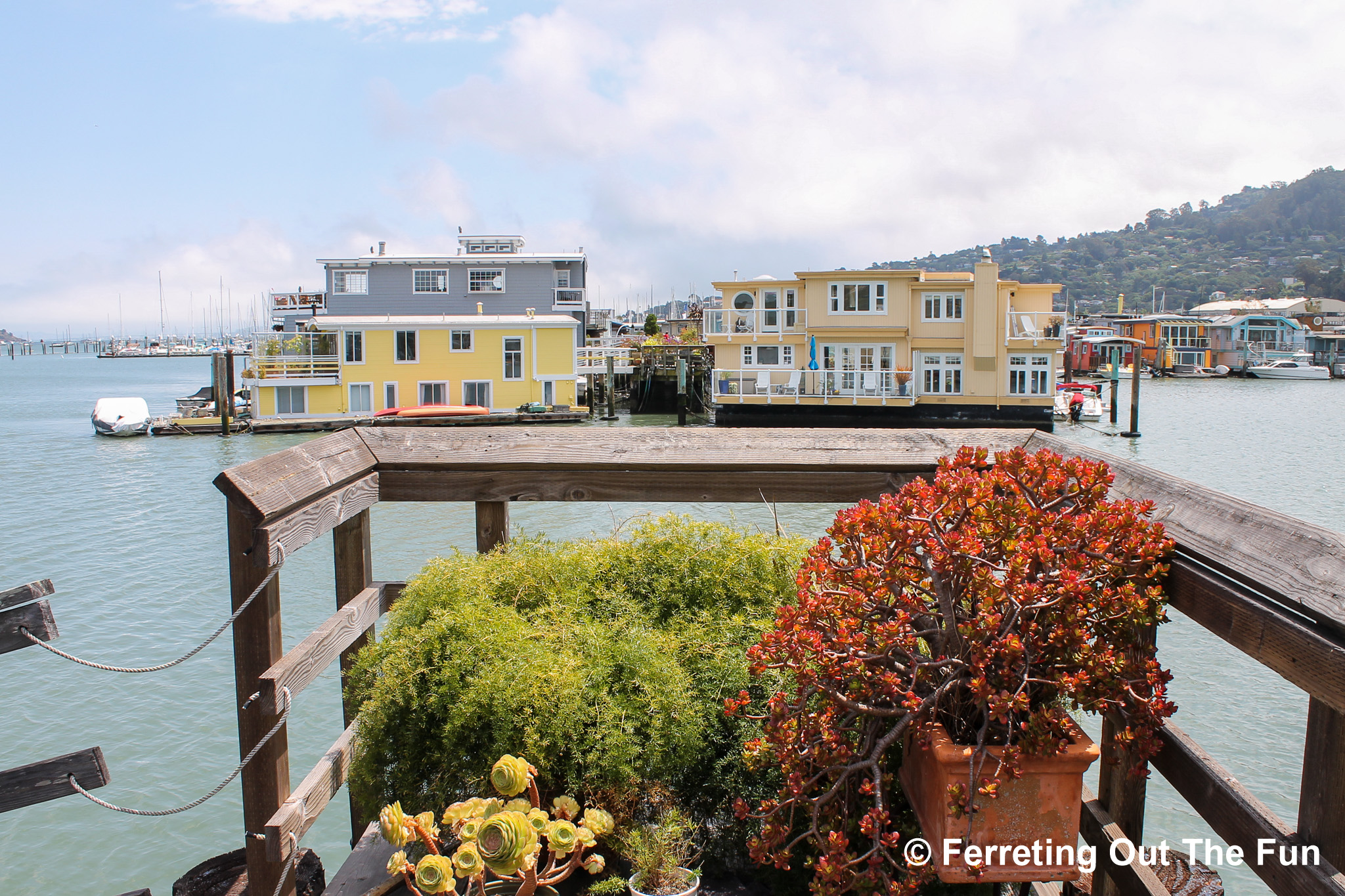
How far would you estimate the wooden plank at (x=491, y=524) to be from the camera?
307 cm

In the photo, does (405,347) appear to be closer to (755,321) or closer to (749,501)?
(755,321)

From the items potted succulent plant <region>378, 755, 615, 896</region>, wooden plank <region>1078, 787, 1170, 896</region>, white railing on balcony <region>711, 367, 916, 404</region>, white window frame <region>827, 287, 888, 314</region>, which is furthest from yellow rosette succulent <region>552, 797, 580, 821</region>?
white window frame <region>827, 287, 888, 314</region>

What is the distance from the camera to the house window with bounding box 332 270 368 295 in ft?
157

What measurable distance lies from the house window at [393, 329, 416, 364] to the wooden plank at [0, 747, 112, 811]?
39.5 metres

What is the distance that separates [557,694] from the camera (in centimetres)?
226

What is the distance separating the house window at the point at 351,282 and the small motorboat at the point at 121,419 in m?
12.0

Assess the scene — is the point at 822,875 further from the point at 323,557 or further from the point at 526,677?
the point at 323,557

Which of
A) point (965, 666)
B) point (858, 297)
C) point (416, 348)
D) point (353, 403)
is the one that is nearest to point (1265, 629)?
point (965, 666)

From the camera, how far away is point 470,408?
38.8m

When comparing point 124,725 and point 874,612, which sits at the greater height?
point 874,612

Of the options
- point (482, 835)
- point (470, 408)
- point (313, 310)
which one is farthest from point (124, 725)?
point (313, 310)

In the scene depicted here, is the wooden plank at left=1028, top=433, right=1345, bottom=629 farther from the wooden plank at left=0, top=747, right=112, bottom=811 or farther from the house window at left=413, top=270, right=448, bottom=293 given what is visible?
the house window at left=413, top=270, right=448, bottom=293

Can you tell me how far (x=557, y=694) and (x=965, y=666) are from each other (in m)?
1.00

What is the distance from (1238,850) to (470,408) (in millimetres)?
38490
